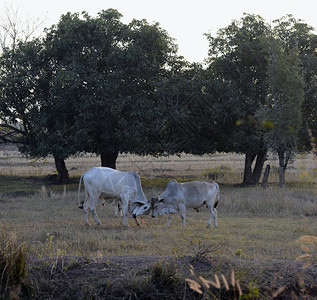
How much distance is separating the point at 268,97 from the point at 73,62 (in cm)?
909

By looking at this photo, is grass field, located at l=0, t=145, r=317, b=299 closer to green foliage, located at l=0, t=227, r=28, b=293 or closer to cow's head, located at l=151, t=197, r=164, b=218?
green foliage, located at l=0, t=227, r=28, b=293

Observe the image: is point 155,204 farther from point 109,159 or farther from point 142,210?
point 109,159

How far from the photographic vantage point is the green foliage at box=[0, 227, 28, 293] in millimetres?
6363

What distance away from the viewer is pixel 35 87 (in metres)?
24.2

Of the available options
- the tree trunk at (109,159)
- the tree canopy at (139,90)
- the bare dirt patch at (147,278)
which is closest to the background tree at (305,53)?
the tree canopy at (139,90)

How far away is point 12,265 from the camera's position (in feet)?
21.0

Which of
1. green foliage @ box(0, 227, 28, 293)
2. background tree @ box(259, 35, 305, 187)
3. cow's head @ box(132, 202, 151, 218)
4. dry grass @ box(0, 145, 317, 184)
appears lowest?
dry grass @ box(0, 145, 317, 184)

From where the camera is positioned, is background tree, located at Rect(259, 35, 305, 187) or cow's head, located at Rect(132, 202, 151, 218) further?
background tree, located at Rect(259, 35, 305, 187)

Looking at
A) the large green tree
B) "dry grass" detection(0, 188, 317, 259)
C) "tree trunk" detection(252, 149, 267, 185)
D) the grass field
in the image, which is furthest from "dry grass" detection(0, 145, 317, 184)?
the large green tree

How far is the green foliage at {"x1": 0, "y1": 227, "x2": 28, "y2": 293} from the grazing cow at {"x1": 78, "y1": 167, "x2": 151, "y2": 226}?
7.08 meters

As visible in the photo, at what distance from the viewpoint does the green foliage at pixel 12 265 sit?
6.36 meters

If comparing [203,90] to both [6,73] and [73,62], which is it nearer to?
[73,62]

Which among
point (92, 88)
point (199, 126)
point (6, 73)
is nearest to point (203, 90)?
point (199, 126)

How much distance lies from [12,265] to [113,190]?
7.62 meters
